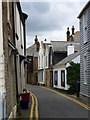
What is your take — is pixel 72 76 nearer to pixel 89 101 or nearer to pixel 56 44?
pixel 89 101

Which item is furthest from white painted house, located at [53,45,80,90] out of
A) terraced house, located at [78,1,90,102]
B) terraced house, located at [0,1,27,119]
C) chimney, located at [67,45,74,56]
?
terraced house, located at [0,1,27,119]

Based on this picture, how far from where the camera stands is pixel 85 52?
1778cm

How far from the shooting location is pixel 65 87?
89.7 feet

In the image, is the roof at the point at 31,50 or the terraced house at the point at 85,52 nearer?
the terraced house at the point at 85,52

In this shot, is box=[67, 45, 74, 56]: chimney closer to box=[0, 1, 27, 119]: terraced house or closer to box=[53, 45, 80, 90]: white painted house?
box=[53, 45, 80, 90]: white painted house

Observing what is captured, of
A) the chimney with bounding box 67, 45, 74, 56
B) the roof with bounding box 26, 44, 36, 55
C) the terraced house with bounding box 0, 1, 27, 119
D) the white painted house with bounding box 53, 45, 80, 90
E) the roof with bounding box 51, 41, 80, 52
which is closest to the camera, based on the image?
the terraced house with bounding box 0, 1, 27, 119

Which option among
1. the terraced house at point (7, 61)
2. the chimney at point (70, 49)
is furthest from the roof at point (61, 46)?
the terraced house at point (7, 61)

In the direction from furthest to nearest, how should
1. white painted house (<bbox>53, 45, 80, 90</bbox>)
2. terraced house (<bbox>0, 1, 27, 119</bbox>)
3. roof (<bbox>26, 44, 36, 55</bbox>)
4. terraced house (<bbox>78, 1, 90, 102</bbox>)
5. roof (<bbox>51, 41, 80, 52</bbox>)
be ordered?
roof (<bbox>26, 44, 36, 55</bbox>) < roof (<bbox>51, 41, 80, 52</bbox>) < white painted house (<bbox>53, 45, 80, 90</bbox>) < terraced house (<bbox>78, 1, 90, 102</bbox>) < terraced house (<bbox>0, 1, 27, 119</bbox>)

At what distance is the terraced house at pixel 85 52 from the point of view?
16750 mm

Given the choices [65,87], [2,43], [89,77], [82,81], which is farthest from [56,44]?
[2,43]

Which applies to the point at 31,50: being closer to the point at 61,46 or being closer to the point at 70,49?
the point at 61,46

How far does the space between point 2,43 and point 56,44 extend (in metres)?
31.3

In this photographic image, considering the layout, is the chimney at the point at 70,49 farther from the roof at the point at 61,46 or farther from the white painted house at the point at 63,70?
the roof at the point at 61,46

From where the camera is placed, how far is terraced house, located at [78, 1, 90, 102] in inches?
659
